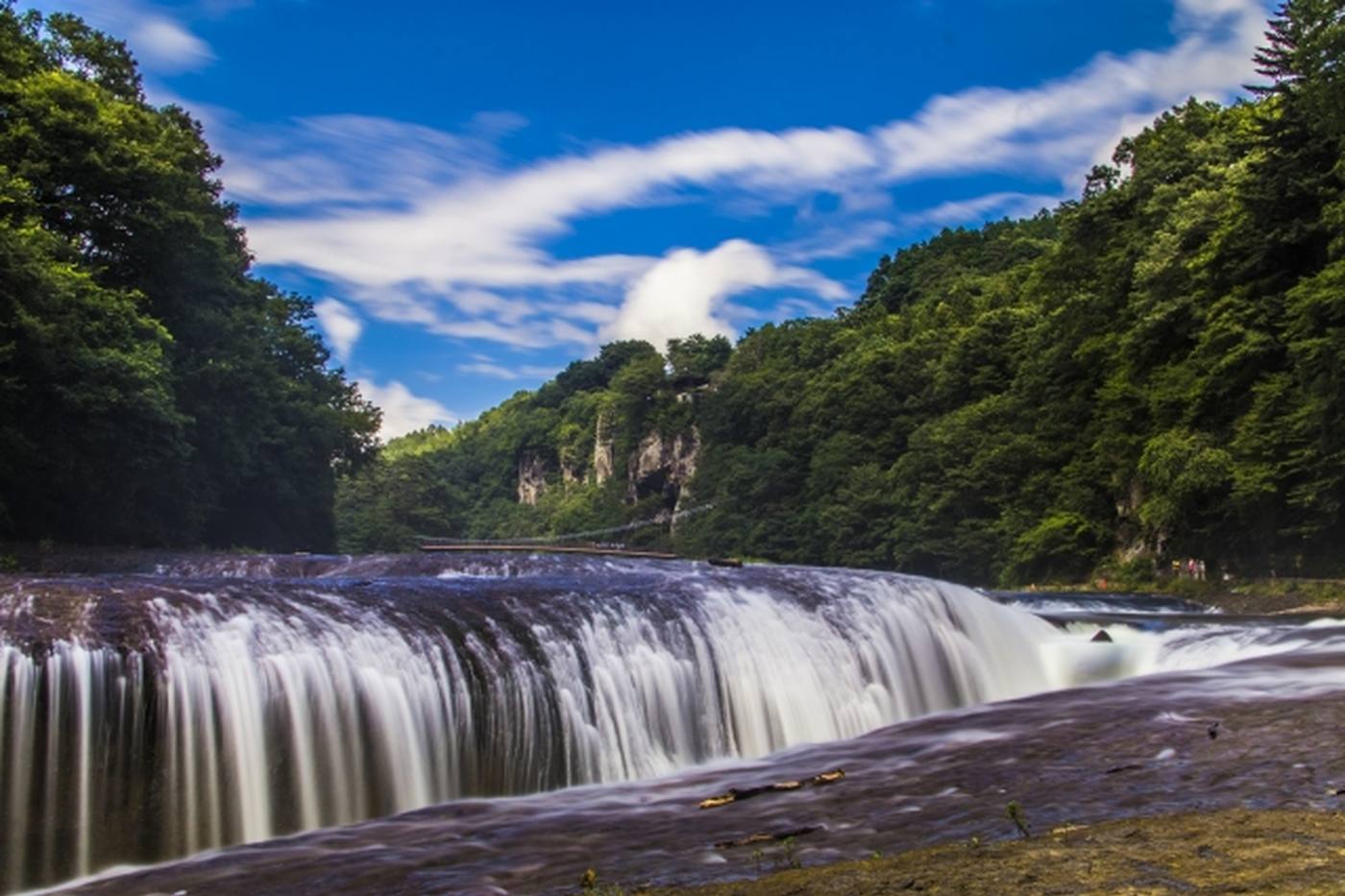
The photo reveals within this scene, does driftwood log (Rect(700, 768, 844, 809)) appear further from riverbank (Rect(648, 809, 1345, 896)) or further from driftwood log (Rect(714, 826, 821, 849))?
riverbank (Rect(648, 809, 1345, 896))

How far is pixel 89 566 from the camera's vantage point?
26.0m

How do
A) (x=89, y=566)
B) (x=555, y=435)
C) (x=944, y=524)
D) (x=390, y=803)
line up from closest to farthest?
(x=390, y=803) < (x=89, y=566) < (x=944, y=524) < (x=555, y=435)

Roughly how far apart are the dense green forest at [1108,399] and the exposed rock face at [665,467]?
2195 cm

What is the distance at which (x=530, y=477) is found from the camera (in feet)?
606

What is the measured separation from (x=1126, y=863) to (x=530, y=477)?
182641 millimetres

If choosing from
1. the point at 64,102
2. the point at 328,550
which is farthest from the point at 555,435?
the point at 64,102

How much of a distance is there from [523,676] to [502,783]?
4.07 ft

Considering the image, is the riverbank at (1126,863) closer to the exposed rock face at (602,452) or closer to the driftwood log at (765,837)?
the driftwood log at (765,837)

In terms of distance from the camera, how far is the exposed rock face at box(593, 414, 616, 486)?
14750cm

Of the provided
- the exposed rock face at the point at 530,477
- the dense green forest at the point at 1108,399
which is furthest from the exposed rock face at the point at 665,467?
the exposed rock face at the point at 530,477

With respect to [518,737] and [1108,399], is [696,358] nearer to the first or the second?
[1108,399]

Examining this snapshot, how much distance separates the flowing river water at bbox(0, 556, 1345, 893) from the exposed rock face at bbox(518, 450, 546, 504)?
167058mm

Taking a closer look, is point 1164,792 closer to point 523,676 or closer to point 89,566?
point 523,676

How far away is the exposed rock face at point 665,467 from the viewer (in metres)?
120
